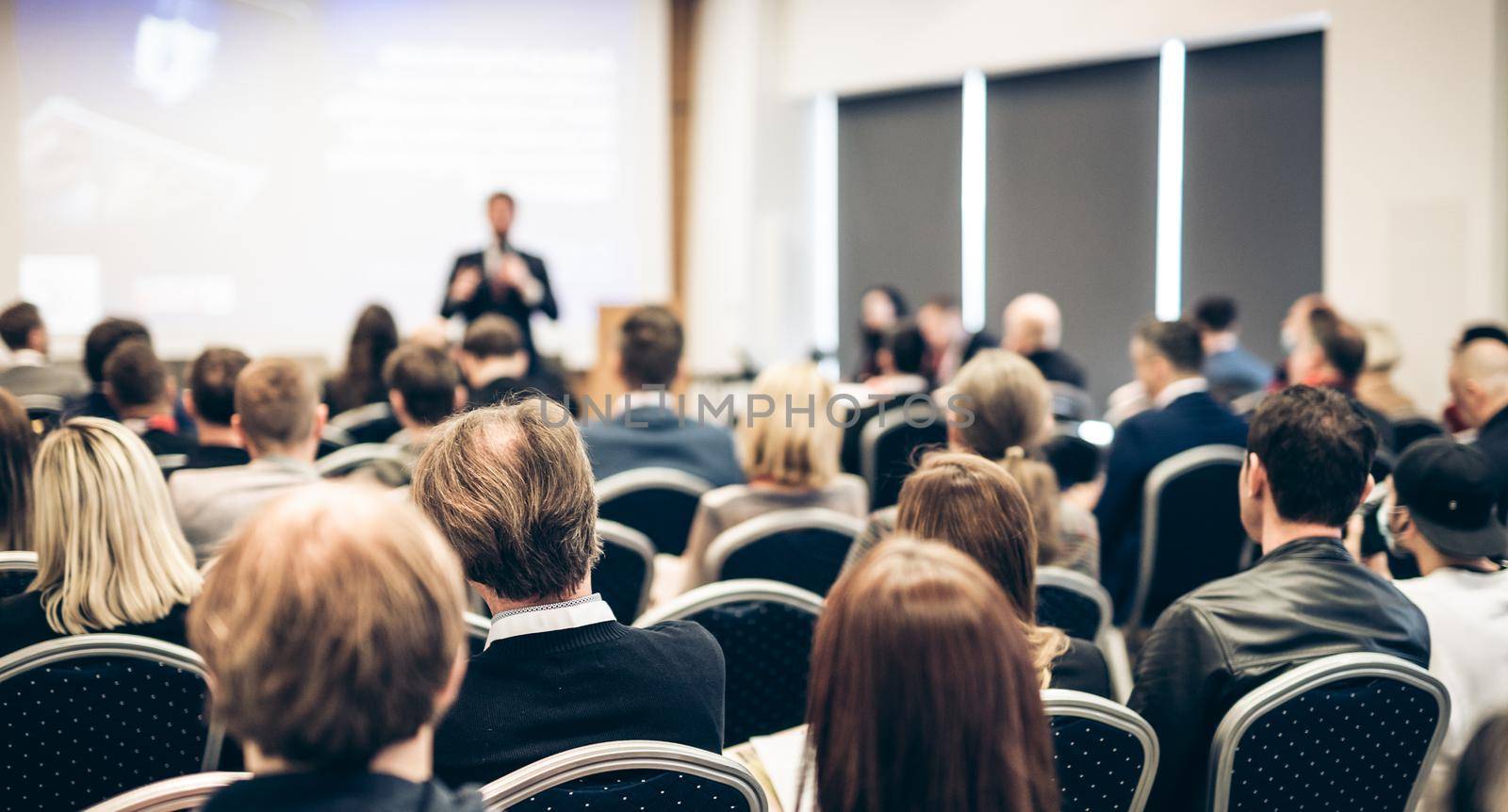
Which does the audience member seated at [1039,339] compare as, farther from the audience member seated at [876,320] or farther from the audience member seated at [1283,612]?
the audience member seated at [1283,612]

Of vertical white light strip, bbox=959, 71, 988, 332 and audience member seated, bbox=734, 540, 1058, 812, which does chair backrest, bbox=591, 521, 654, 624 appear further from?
vertical white light strip, bbox=959, 71, 988, 332

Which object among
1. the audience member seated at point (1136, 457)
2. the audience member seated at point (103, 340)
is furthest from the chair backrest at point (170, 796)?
the audience member seated at point (103, 340)

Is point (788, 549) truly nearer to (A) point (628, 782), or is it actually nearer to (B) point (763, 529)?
(B) point (763, 529)

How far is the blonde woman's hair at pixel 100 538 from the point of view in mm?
2068

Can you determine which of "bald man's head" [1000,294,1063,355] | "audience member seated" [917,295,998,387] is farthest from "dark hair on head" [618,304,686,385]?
"audience member seated" [917,295,998,387]

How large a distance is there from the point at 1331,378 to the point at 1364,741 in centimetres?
300

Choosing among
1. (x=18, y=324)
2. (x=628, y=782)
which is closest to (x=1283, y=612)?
(x=628, y=782)

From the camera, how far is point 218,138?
7.93 metres

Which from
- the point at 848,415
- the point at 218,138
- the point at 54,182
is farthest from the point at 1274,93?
the point at 54,182

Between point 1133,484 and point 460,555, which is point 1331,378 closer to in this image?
point 1133,484

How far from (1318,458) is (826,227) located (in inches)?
323

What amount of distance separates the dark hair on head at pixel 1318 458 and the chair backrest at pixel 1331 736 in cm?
42

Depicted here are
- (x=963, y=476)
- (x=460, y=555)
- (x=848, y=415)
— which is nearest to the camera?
(x=460, y=555)

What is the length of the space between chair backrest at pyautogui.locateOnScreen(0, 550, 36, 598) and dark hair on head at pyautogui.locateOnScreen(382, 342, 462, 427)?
164 centimetres
